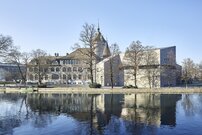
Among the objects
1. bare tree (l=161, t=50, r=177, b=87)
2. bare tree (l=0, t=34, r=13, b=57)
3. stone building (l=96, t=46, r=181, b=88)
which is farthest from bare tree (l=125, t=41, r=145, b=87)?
bare tree (l=0, t=34, r=13, b=57)

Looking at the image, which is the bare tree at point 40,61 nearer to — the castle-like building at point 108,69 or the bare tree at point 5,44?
the castle-like building at point 108,69

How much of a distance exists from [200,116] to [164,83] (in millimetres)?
55295

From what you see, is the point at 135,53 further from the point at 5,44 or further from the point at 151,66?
the point at 5,44

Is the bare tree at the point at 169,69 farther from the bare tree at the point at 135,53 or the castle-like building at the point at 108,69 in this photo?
the bare tree at the point at 135,53

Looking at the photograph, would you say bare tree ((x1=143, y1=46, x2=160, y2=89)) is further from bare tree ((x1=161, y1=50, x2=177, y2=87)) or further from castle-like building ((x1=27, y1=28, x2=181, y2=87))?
bare tree ((x1=161, y1=50, x2=177, y2=87))

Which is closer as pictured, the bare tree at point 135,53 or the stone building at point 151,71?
the bare tree at point 135,53

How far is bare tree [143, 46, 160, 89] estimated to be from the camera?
251 feet

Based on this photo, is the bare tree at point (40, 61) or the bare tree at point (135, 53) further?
the bare tree at point (40, 61)

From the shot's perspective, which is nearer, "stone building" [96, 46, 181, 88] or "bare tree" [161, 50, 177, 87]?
"stone building" [96, 46, 181, 88]

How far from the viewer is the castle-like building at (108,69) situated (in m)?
80.1

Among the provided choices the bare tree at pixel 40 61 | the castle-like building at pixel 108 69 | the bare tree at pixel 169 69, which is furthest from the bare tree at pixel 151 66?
the bare tree at pixel 40 61

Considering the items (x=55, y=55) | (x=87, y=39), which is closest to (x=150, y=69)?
(x=87, y=39)

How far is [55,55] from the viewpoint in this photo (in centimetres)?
12912

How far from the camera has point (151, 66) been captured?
79.1 m
